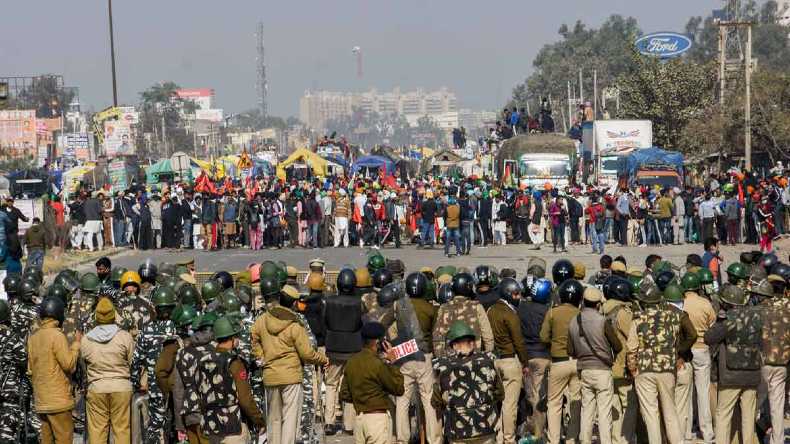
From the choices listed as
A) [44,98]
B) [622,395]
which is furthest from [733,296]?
[44,98]

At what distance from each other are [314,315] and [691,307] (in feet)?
13.0

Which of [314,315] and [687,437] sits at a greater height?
[314,315]

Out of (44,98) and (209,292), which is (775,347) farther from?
(44,98)

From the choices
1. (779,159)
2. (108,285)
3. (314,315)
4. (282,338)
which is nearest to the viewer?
(282,338)

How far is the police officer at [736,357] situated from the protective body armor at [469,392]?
2932 mm

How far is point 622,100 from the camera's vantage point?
7381cm

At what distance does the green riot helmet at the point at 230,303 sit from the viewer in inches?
526

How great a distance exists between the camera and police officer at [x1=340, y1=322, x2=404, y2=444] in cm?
1105

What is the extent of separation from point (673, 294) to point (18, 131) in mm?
98584

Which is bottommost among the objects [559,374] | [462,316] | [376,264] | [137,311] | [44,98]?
[559,374]

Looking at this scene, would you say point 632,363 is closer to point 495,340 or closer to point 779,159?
point 495,340

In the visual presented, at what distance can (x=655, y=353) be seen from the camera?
12516mm

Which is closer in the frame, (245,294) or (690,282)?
(690,282)

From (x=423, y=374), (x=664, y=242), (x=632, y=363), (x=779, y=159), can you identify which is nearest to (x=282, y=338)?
(x=423, y=374)
